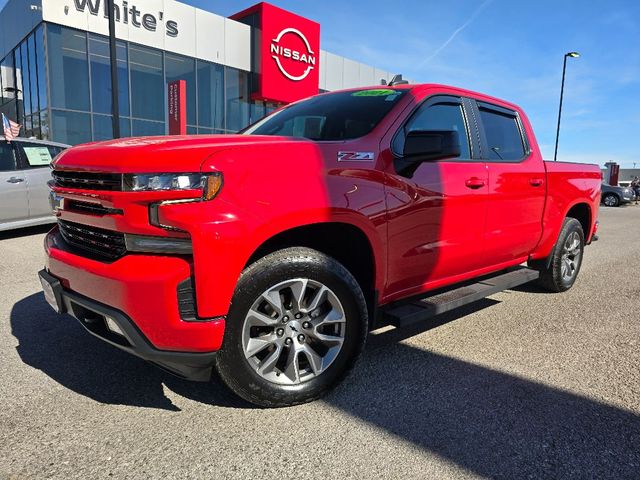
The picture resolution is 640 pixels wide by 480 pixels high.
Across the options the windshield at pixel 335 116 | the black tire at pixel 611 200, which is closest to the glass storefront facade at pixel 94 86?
the windshield at pixel 335 116

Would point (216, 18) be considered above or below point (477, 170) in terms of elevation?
above

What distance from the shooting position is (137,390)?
110 inches

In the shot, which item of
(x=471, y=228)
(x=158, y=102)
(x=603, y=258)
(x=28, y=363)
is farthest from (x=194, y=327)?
(x=158, y=102)

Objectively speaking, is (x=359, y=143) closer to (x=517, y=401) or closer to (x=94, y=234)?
(x=94, y=234)

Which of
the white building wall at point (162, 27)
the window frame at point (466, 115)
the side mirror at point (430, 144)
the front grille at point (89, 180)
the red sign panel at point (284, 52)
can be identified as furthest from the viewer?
the red sign panel at point (284, 52)

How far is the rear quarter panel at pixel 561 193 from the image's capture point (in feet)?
15.1

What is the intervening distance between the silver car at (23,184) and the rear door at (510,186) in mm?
6870

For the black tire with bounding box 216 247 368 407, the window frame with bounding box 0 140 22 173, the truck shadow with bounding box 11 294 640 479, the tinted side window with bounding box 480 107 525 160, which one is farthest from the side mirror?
the window frame with bounding box 0 140 22 173

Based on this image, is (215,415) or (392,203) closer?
(215,415)

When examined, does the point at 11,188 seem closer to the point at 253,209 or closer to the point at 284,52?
the point at 253,209

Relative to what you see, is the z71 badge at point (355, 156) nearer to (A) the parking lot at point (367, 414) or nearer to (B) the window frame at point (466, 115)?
(B) the window frame at point (466, 115)

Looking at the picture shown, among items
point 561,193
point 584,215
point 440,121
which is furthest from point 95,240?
point 584,215

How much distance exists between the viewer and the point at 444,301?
3338 mm

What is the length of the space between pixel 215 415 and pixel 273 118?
2436 mm
